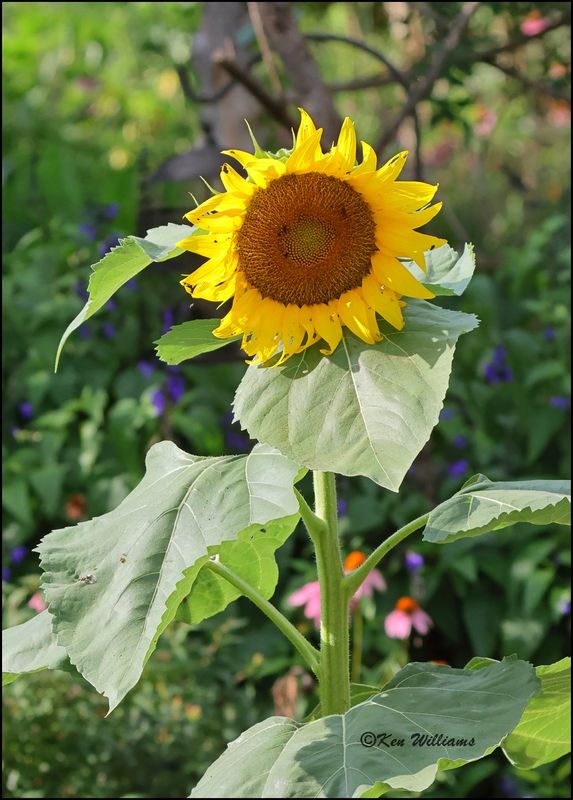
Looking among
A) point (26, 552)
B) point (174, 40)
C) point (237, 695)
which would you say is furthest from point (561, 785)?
point (174, 40)

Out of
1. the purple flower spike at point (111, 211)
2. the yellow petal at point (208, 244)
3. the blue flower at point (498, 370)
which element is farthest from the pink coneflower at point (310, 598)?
the purple flower spike at point (111, 211)

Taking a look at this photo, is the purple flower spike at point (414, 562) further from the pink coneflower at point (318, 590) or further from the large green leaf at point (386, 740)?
the large green leaf at point (386, 740)

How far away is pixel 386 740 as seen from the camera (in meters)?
1.11

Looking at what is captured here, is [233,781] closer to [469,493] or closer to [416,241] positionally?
[469,493]

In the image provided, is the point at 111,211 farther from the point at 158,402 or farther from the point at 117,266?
the point at 117,266

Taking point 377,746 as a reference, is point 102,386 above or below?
below

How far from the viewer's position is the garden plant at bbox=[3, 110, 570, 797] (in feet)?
3.55

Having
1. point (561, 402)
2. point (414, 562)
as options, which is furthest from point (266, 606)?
point (561, 402)

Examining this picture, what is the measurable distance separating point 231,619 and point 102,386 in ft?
2.98

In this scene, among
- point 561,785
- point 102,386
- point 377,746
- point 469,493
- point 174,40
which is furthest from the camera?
point 174,40

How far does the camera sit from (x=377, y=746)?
109 centimetres

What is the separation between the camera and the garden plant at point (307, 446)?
1.08m

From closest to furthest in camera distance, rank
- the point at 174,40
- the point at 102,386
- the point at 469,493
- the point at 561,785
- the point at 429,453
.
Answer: the point at 469,493 → the point at 561,785 → the point at 429,453 → the point at 102,386 → the point at 174,40

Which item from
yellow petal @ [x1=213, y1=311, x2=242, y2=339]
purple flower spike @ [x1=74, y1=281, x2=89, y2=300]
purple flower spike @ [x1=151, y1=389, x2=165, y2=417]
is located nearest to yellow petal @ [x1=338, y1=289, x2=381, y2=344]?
yellow petal @ [x1=213, y1=311, x2=242, y2=339]
